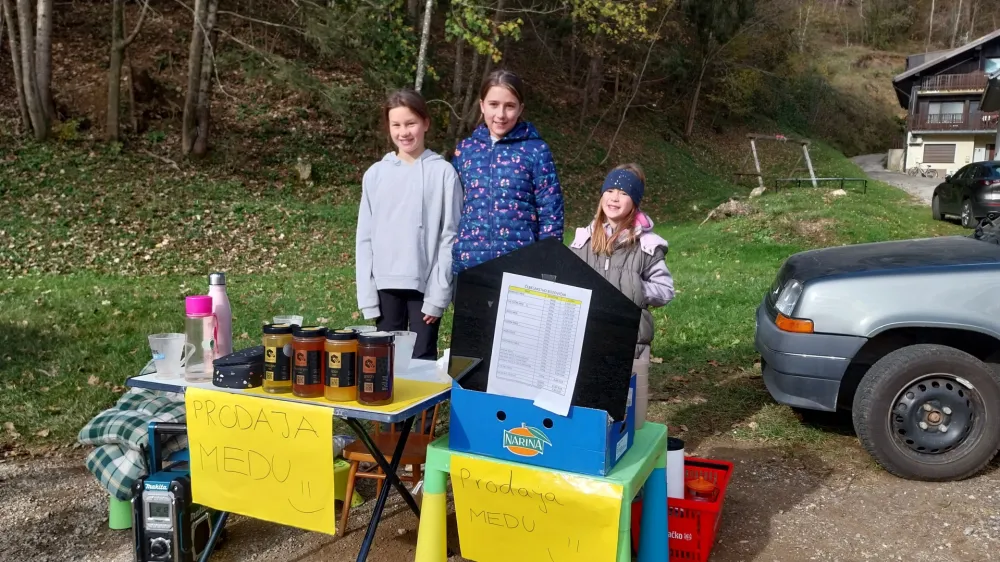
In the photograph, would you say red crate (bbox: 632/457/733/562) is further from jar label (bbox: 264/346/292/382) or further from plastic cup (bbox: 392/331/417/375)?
jar label (bbox: 264/346/292/382)

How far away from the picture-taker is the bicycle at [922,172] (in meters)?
39.1

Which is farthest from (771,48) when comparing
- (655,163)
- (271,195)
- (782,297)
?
(782,297)

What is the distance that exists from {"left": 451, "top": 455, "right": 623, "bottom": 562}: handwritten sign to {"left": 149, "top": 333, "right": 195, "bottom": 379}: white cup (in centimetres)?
123

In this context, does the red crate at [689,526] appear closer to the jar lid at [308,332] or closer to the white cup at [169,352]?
the jar lid at [308,332]

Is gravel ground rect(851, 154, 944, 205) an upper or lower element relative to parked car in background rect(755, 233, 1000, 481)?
upper

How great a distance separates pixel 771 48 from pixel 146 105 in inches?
1272

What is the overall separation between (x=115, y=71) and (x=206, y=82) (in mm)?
1643

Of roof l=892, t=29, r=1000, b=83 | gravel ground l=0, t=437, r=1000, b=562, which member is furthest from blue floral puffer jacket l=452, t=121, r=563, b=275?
roof l=892, t=29, r=1000, b=83

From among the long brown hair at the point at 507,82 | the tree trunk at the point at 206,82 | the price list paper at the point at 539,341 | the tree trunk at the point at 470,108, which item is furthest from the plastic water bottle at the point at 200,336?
the tree trunk at the point at 470,108

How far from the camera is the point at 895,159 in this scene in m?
44.2

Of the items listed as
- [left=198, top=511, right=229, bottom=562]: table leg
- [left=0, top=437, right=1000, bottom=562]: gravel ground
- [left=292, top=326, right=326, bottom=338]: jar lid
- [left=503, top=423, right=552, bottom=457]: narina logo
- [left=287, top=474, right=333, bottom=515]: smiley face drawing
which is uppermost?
[left=292, top=326, right=326, bottom=338]: jar lid

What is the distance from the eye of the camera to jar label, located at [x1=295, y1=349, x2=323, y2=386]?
2.80 metres

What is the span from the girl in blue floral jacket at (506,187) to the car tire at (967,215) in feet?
58.1

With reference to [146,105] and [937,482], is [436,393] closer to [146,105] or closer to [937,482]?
[937,482]
